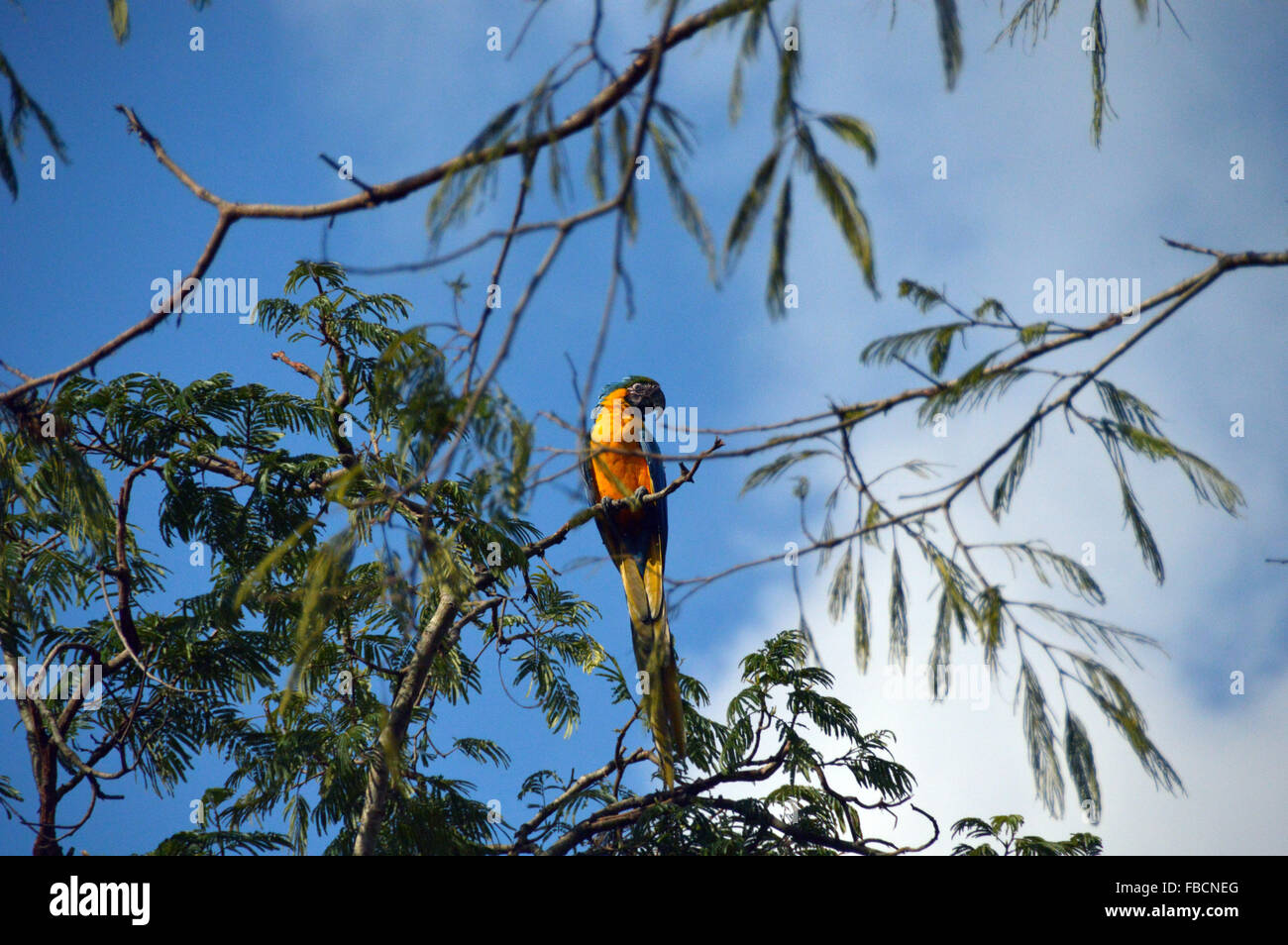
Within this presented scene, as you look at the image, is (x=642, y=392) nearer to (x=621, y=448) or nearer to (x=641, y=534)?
(x=621, y=448)

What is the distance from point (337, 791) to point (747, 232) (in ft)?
9.04

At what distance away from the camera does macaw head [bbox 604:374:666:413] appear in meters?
5.54

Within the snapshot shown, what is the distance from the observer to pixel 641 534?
15.5 feet

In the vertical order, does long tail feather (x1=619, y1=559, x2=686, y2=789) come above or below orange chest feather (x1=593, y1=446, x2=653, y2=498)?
below

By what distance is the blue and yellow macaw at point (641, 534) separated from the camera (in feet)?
11.6

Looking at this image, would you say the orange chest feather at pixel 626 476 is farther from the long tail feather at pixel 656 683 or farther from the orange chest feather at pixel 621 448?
the long tail feather at pixel 656 683

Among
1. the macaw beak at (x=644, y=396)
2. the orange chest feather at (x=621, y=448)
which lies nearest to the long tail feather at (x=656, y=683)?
the orange chest feather at (x=621, y=448)

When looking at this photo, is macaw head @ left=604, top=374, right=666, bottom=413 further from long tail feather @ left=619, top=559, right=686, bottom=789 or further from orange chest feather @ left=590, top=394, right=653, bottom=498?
long tail feather @ left=619, top=559, right=686, bottom=789

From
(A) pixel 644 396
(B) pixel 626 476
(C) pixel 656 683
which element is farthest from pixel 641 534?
(C) pixel 656 683

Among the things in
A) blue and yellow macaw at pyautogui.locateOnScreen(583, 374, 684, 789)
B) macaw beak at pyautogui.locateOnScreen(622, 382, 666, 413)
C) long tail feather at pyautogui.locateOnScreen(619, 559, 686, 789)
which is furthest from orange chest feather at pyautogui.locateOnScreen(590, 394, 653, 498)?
long tail feather at pyautogui.locateOnScreen(619, 559, 686, 789)

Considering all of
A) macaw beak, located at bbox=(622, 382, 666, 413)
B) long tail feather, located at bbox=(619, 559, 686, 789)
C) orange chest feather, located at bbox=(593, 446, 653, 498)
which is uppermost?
macaw beak, located at bbox=(622, 382, 666, 413)

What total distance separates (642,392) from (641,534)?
116cm
